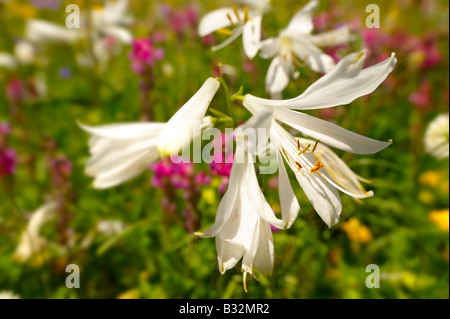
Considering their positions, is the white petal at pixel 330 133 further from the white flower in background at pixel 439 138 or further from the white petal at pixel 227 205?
the white flower in background at pixel 439 138

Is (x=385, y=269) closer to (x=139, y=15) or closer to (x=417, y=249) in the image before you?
(x=417, y=249)

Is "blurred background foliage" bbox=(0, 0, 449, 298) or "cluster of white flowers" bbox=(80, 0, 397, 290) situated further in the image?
"blurred background foliage" bbox=(0, 0, 449, 298)

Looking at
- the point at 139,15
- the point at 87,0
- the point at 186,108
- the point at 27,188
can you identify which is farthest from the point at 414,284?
the point at 139,15

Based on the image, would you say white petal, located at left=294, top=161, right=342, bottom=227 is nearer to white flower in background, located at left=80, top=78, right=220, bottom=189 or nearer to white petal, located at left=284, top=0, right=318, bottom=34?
white flower in background, located at left=80, top=78, right=220, bottom=189

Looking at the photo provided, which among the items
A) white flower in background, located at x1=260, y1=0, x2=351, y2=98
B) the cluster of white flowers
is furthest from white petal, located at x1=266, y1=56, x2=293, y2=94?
the cluster of white flowers

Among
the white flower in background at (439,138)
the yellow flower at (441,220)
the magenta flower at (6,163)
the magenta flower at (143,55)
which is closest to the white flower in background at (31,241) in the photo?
the magenta flower at (6,163)

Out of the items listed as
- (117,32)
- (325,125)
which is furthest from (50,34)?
(325,125)
